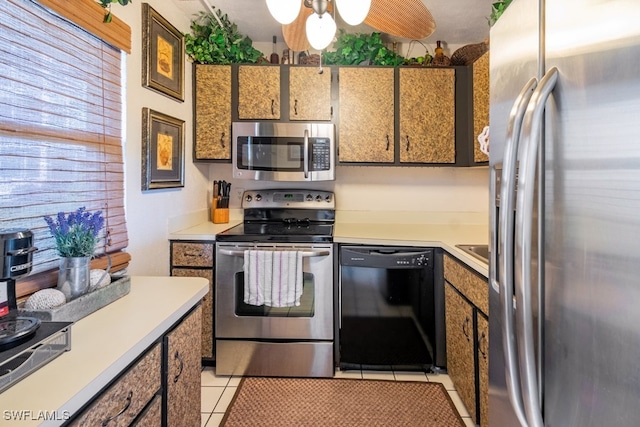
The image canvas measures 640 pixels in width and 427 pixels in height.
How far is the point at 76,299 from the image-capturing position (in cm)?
104

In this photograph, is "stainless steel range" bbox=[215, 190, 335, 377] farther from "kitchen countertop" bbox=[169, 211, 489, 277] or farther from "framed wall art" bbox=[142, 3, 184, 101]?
"framed wall art" bbox=[142, 3, 184, 101]

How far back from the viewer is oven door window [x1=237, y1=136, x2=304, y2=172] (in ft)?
8.32

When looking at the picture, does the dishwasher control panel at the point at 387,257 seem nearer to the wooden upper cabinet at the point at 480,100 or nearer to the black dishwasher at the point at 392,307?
the black dishwasher at the point at 392,307

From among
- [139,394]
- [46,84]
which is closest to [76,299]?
[139,394]

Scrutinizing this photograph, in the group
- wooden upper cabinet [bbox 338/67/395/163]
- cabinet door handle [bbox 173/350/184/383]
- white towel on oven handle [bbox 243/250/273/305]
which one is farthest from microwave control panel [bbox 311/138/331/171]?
cabinet door handle [bbox 173/350/184/383]

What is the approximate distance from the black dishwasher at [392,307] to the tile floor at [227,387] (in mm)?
69

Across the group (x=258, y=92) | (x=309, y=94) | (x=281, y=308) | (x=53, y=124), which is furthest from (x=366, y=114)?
(x=53, y=124)

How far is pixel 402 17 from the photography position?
168cm

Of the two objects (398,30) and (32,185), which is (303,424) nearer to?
(32,185)

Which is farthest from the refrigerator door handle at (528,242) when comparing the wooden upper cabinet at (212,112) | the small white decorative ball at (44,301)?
the wooden upper cabinet at (212,112)

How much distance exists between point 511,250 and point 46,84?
1.59m

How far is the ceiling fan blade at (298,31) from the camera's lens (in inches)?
70.0

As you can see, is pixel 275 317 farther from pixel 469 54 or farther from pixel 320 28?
pixel 469 54

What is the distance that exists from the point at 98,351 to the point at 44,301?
0.30 m
